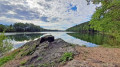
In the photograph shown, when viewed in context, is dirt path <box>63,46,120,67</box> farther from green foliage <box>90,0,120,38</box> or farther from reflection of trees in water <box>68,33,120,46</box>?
reflection of trees in water <box>68,33,120,46</box>

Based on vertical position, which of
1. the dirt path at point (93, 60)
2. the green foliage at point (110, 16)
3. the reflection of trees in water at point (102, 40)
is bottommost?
the reflection of trees in water at point (102, 40)

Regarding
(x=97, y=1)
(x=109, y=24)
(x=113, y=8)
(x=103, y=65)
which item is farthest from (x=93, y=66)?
(x=97, y=1)

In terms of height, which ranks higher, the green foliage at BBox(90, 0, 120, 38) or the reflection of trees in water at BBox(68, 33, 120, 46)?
the green foliage at BBox(90, 0, 120, 38)

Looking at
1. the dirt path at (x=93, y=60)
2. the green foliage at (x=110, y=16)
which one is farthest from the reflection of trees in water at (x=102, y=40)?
the dirt path at (x=93, y=60)

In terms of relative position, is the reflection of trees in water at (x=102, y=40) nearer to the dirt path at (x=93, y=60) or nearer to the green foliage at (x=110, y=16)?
the green foliage at (x=110, y=16)

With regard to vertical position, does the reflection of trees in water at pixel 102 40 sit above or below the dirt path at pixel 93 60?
below

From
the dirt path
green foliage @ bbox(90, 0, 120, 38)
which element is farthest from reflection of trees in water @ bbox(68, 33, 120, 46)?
the dirt path

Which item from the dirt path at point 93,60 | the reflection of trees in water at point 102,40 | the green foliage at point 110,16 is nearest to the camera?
the dirt path at point 93,60

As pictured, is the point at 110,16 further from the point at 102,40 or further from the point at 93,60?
the point at 102,40

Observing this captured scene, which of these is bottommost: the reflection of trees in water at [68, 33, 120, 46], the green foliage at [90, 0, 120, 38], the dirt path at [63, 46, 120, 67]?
the reflection of trees in water at [68, 33, 120, 46]

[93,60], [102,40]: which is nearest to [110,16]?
[93,60]

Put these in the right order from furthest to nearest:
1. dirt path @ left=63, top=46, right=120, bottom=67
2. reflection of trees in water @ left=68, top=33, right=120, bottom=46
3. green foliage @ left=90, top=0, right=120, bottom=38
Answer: reflection of trees in water @ left=68, top=33, right=120, bottom=46
green foliage @ left=90, top=0, right=120, bottom=38
dirt path @ left=63, top=46, right=120, bottom=67

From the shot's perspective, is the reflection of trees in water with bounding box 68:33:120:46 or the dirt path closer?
the dirt path

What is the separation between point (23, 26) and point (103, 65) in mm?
130339
